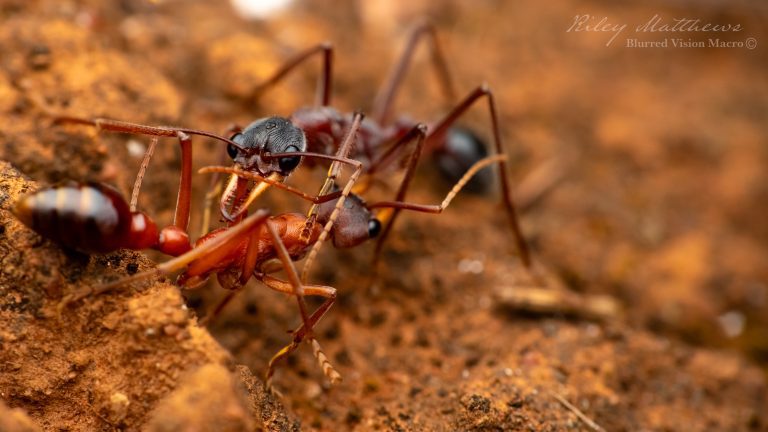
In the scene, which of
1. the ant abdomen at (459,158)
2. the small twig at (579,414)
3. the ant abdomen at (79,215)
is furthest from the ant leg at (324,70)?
the small twig at (579,414)

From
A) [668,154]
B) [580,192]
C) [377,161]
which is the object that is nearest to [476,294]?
[377,161]

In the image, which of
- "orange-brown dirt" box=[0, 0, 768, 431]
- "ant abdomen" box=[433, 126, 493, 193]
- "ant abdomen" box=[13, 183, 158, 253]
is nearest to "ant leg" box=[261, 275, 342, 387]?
"orange-brown dirt" box=[0, 0, 768, 431]

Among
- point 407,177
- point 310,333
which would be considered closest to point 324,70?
point 407,177

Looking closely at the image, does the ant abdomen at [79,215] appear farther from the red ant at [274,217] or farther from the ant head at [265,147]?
the ant head at [265,147]

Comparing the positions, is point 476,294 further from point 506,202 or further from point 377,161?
point 377,161

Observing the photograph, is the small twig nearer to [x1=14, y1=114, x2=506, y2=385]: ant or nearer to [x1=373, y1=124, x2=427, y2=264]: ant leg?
[x1=14, y1=114, x2=506, y2=385]: ant

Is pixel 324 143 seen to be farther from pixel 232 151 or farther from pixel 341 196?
pixel 341 196
